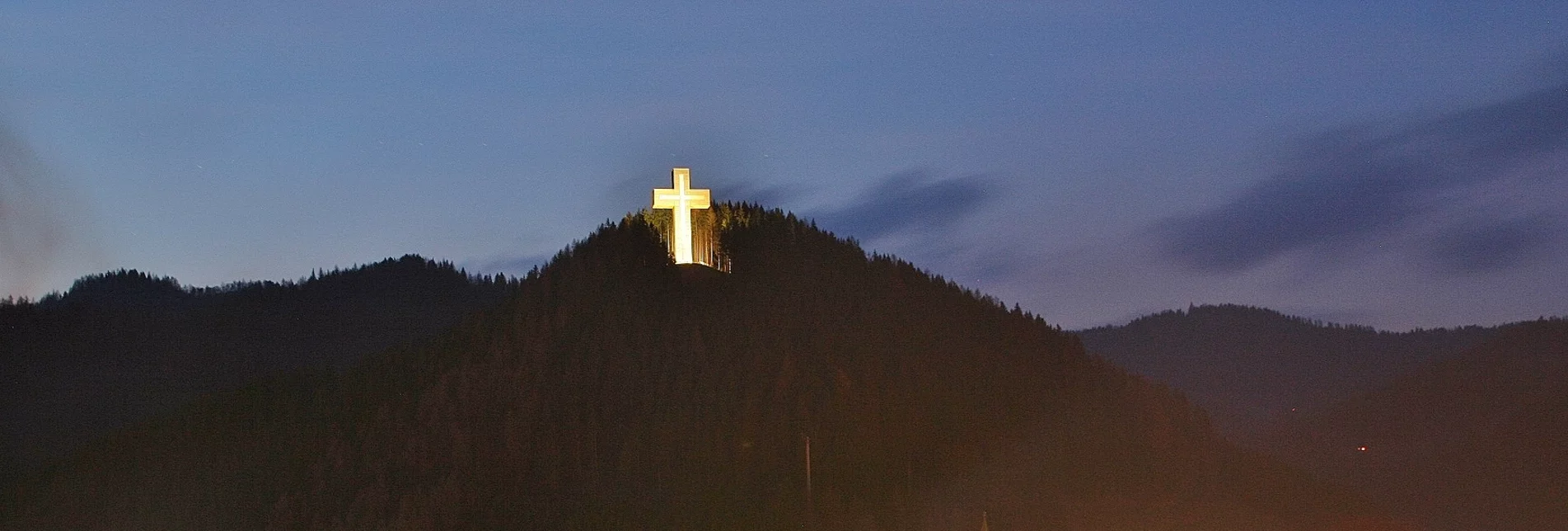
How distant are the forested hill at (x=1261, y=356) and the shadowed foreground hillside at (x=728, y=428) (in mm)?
73534

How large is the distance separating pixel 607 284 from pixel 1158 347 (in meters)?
101

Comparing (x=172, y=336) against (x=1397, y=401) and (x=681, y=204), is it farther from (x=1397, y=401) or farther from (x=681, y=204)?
(x=1397, y=401)

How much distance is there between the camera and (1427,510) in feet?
349

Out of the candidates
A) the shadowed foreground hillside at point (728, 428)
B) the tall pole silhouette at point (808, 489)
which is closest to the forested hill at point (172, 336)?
the shadowed foreground hillside at point (728, 428)

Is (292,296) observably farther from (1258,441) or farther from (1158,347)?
(1158,347)

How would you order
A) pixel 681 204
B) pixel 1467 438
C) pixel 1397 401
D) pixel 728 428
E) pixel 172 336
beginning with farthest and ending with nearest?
pixel 1397 401, pixel 1467 438, pixel 172 336, pixel 681 204, pixel 728 428

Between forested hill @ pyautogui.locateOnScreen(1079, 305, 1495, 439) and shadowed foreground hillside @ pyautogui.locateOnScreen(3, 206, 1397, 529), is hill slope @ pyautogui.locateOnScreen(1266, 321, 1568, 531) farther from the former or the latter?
shadowed foreground hillside @ pyautogui.locateOnScreen(3, 206, 1397, 529)

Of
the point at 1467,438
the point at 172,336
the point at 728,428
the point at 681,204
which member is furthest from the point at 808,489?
the point at 1467,438

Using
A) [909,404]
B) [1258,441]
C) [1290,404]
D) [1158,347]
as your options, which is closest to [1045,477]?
[909,404]

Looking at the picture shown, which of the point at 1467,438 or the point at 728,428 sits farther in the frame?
the point at 1467,438

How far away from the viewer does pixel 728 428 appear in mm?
48344

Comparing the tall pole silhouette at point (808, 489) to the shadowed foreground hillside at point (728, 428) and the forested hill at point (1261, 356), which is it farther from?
the forested hill at point (1261, 356)

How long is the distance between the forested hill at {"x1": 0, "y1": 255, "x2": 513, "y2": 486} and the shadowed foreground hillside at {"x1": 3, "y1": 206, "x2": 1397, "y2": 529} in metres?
21.9

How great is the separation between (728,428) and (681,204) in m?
8.33
